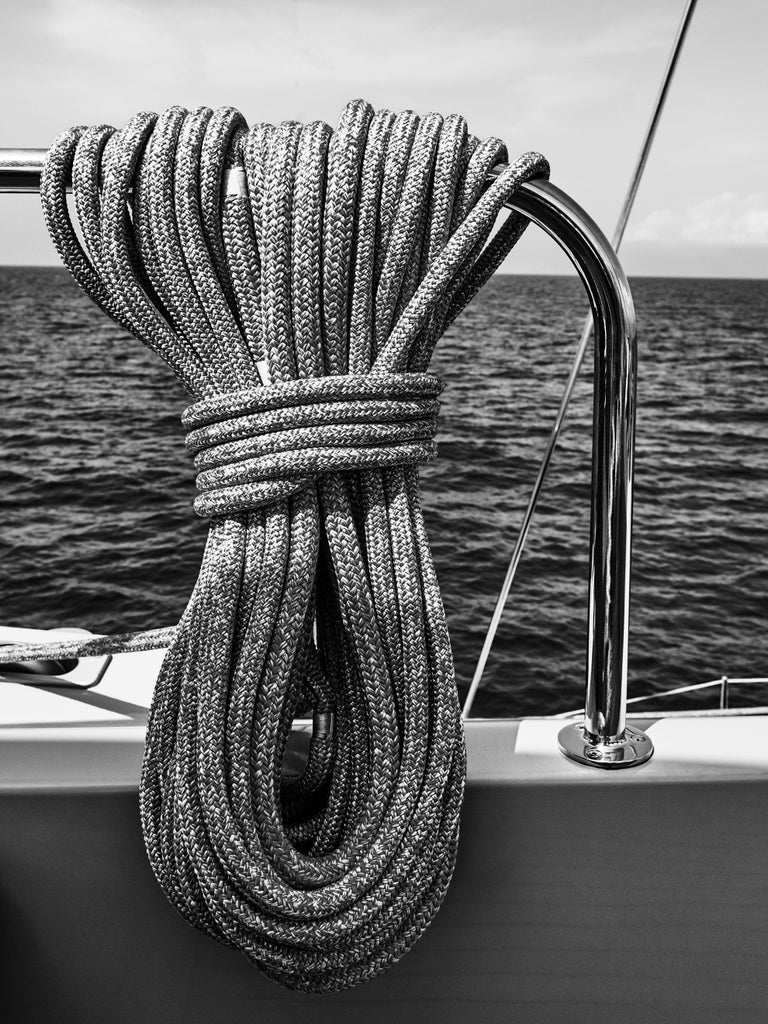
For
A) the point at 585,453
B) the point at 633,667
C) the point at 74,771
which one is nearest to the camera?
the point at 74,771

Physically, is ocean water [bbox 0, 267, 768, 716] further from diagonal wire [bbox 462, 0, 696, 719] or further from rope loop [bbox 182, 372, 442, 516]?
rope loop [bbox 182, 372, 442, 516]

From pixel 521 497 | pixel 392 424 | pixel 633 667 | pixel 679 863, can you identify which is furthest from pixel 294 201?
pixel 521 497

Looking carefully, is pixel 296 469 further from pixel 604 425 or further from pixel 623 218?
pixel 623 218

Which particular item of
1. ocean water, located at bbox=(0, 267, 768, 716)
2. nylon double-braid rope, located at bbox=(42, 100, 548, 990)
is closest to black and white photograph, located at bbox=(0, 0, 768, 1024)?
nylon double-braid rope, located at bbox=(42, 100, 548, 990)

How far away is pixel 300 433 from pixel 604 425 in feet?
0.81

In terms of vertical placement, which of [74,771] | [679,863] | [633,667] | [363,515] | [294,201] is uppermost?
[294,201]

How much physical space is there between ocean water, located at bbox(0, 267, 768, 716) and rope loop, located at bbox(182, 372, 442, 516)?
250 cm

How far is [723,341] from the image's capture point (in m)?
32.8

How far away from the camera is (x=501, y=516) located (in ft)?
41.5

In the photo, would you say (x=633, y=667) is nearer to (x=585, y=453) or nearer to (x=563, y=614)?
(x=563, y=614)

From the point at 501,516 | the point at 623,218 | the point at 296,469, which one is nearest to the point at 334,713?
the point at 296,469

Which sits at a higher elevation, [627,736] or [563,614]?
[627,736]

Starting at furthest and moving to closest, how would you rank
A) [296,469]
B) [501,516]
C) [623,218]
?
1. [501,516]
2. [623,218]
3. [296,469]

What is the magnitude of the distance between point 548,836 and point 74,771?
0.41m
